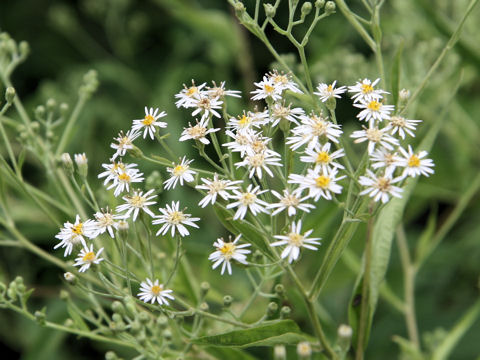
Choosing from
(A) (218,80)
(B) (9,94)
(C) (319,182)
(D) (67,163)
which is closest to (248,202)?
(C) (319,182)

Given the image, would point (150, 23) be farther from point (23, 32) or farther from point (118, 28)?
point (23, 32)

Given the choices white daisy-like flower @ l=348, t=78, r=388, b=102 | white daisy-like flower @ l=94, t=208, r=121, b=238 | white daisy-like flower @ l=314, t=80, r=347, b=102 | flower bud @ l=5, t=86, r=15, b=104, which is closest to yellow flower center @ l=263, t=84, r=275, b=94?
white daisy-like flower @ l=314, t=80, r=347, b=102

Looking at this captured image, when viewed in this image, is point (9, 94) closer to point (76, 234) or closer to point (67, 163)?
point (67, 163)

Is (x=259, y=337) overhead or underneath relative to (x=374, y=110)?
underneath

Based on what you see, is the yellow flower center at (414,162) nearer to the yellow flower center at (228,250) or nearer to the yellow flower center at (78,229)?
the yellow flower center at (228,250)

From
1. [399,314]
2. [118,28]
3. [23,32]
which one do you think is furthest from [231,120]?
[23,32]

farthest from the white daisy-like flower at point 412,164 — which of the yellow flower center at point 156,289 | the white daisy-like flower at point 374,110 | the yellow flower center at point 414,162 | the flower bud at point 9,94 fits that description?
the flower bud at point 9,94
